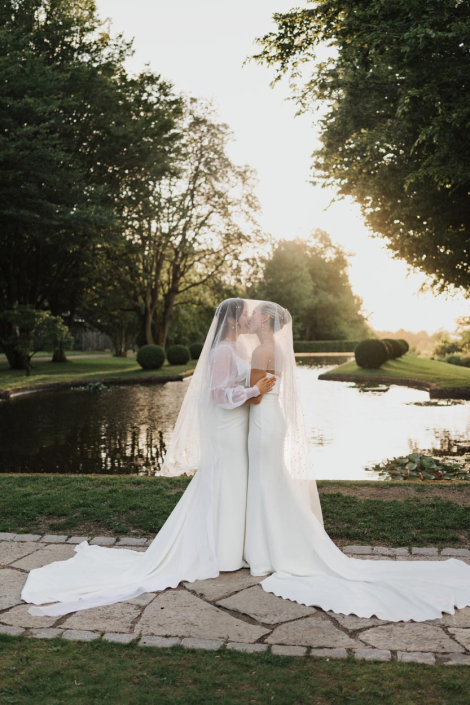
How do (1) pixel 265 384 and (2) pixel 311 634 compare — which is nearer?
(2) pixel 311 634

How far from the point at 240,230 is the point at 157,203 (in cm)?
849

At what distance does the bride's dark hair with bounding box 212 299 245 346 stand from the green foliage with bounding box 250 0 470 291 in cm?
608

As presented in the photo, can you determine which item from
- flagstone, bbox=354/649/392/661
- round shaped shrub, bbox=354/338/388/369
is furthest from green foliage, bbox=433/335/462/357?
flagstone, bbox=354/649/392/661

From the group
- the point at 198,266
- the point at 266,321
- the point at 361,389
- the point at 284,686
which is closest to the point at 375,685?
the point at 284,686

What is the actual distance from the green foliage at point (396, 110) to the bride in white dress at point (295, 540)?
631 centimetres

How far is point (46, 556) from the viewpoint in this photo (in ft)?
17.9

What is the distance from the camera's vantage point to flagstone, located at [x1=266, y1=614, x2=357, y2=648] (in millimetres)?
3863

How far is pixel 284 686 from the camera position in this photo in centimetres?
335

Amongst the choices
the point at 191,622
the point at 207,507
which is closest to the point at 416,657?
the point at 191,622

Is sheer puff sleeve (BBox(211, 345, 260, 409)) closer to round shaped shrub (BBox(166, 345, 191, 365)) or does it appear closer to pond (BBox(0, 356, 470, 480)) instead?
pond (BBox(0, 356, 470, 480))

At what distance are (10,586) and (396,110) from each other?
45.2 feet

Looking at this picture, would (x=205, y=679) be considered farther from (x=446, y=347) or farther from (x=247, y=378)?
(x=446, y=347)

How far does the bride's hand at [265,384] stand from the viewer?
527 centimetres

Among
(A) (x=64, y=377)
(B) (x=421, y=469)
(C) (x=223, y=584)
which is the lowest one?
(B) (x=421, y=469)
